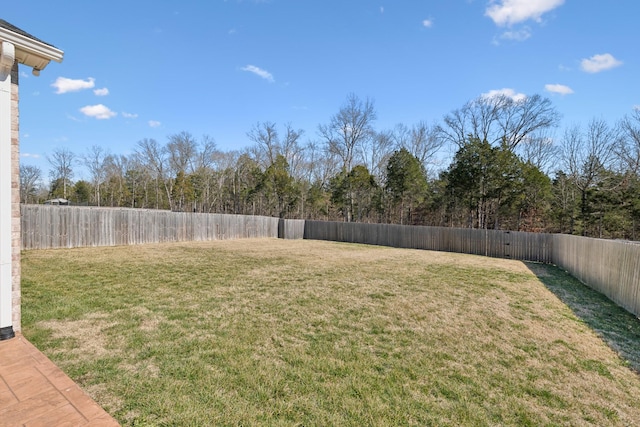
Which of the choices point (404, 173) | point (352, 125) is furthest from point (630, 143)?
point (352, 125)

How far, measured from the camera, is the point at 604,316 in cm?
524

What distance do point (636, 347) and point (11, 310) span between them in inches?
291

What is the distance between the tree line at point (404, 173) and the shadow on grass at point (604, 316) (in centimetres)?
1215

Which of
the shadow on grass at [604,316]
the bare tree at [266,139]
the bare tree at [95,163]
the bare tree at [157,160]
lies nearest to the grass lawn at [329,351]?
the shadow on grass at [604,316]

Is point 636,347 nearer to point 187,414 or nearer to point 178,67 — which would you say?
point 187,414

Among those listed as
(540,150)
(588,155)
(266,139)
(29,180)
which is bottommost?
(29,180)

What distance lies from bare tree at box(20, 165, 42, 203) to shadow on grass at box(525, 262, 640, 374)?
49.1m

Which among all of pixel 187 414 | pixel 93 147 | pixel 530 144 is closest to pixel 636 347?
pixel 187 414

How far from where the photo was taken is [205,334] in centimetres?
365

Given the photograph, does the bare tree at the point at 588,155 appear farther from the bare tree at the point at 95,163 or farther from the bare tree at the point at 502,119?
the bare tree at the point at 95,163

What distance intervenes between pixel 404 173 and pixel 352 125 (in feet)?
28.1

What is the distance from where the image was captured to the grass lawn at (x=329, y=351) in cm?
231

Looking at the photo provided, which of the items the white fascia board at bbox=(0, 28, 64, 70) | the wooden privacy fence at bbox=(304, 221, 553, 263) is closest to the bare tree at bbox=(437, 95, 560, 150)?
the wooden privacy fence at bbox=(304, 221, 553, 263)

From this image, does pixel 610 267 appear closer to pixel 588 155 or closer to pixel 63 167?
pixel 588 155
